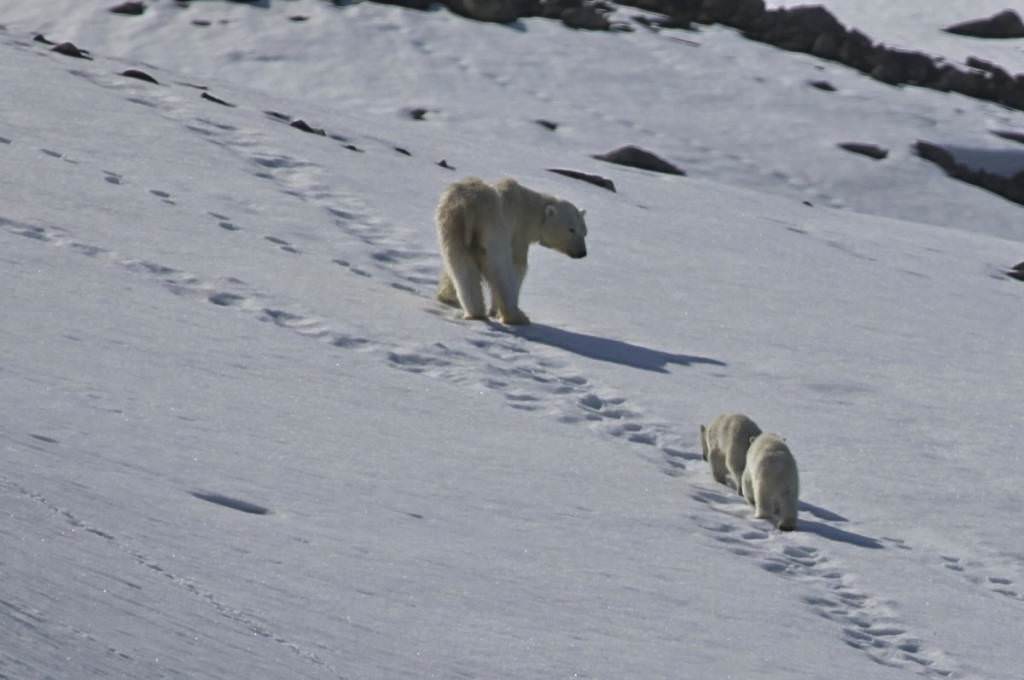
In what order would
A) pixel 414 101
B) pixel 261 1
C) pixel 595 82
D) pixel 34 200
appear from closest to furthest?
1. pixel 34 200
2. pixel 414 101
3. pixel 595 82
4. pixel 261 1

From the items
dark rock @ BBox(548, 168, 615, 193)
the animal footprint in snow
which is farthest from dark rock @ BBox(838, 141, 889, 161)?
the animal footprint in snow

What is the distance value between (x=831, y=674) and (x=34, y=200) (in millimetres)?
9002

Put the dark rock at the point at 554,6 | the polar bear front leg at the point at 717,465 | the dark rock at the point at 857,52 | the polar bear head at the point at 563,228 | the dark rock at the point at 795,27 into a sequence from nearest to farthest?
1. the polar bear front leg at the point at 717,465
2. the polar bear head at the point at 563,228
3. the dark rock at the point at 554,6
4. the dark rock at the point at 857,52
5. the dark rock at the point at 795,27

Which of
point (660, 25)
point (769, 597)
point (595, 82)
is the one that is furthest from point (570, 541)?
point (660, 25)

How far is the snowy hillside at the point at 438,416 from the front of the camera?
18.8 ft

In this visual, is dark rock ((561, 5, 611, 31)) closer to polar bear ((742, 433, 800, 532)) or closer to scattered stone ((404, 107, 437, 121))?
scattered stone ((404, 107, 437, 121))

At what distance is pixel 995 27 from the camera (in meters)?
46.3

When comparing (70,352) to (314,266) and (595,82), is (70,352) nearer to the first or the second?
(314,266)

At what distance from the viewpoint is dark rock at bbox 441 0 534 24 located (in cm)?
3603

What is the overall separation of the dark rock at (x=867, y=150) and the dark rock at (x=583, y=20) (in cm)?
739

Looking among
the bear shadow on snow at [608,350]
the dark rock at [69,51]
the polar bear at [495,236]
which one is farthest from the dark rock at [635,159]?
the bear shadow on snow at [608,350]

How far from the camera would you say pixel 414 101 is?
2991 centimetres

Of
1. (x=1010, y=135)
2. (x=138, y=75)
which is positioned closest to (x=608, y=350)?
(x=138, y=75)

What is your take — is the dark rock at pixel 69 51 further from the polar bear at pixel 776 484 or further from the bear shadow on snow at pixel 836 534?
the bear shadow on snow at pixel 836 534
